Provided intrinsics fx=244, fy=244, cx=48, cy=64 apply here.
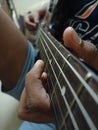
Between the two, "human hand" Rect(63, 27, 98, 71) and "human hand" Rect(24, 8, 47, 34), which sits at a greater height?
"human hand" Rect(24, 8, 47, 34)

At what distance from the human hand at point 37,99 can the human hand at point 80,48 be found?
3.6 inches

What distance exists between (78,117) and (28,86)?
312mm

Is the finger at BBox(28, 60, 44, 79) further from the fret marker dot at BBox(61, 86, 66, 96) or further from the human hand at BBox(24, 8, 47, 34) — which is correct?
the human hand at BBox(24, 8, 47, 34)

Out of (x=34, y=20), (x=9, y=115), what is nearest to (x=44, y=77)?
(x=9, y=115)

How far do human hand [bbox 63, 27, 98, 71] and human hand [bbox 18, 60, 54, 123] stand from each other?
90 millimetres

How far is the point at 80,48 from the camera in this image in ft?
1.74

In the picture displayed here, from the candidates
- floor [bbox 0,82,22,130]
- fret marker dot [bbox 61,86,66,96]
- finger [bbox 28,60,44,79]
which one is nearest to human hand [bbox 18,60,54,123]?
finger [bbox 28,60,44,79]

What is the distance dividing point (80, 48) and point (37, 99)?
15 cm

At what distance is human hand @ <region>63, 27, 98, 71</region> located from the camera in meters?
0.53

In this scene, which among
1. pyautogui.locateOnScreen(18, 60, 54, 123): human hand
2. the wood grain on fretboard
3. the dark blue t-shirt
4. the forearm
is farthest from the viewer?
the forearm

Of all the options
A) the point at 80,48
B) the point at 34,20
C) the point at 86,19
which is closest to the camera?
the point at 80,48

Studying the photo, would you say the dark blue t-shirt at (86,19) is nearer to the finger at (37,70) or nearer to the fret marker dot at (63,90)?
the finger at (37,70)

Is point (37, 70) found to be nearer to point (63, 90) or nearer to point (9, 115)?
point (63, 90)

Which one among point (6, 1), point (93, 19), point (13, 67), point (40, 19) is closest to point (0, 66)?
point (13, 67)
